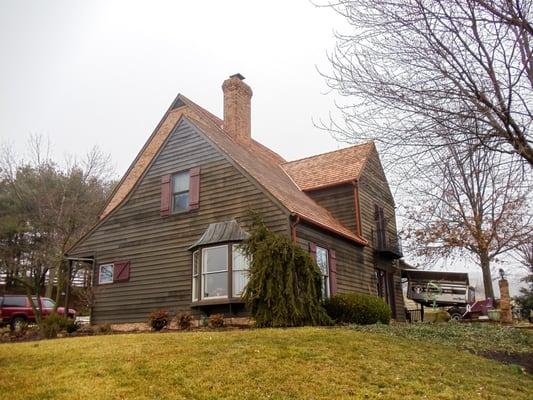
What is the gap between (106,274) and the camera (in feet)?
55.6

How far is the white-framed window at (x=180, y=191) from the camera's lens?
1614 cm

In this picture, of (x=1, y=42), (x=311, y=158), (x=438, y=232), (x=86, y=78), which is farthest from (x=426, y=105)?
(x=86, y=78)

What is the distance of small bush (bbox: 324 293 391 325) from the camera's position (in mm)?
12891

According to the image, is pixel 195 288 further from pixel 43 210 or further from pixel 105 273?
pixel 43 210

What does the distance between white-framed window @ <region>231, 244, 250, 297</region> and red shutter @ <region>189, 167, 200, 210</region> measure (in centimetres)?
249

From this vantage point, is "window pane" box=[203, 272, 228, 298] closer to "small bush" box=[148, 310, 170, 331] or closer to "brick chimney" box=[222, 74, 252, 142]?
"small bush" box=[148, 310, 170, 331]

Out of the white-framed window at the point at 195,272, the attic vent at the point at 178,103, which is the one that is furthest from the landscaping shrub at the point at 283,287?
the attic vent at the point at 178,103

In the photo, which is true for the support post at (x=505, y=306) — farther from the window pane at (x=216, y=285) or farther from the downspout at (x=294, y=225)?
the window pane at (x=216, y=285)

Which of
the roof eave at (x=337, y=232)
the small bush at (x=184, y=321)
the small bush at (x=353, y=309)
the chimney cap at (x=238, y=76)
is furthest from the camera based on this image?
the chimney cap at (x=238, y=76)

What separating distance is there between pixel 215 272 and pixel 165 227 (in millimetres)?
2925

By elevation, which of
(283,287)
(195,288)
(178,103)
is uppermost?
(178,103)

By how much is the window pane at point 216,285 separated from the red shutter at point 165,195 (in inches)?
121

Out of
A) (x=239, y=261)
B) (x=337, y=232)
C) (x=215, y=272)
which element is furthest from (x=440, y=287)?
(x=215, y=272)

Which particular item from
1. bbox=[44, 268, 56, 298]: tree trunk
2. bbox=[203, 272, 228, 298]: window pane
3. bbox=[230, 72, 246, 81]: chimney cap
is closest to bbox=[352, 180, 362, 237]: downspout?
bbox=[203, 272, 228, 298]: window pane
